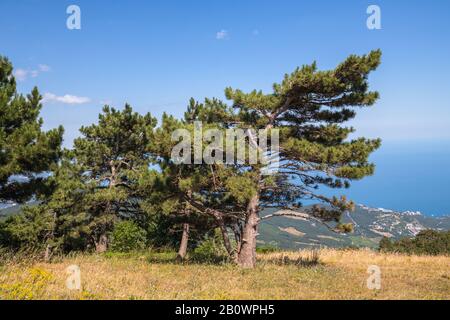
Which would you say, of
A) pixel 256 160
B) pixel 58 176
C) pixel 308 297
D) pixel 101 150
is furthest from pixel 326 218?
pixel 101 150

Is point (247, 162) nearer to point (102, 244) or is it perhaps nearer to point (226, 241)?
point (226, 241)

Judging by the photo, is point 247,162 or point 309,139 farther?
point 309,139

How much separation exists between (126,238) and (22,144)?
16.5m

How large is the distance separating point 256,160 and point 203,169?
2.23 meters

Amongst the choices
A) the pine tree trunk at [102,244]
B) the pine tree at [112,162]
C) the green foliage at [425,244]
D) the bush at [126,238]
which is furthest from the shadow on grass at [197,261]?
the green foliage at [425,244]

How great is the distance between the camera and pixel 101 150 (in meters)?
30.3

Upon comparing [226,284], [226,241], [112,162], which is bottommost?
[226,284]

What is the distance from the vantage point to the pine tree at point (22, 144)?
13.9 m

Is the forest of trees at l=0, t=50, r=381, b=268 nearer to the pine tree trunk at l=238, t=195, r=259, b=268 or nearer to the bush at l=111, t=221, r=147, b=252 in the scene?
the pine tree trunk at l=238, t=195, r=259, b=268

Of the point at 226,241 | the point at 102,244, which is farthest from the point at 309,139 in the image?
the point at 102,244

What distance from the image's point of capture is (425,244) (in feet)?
119

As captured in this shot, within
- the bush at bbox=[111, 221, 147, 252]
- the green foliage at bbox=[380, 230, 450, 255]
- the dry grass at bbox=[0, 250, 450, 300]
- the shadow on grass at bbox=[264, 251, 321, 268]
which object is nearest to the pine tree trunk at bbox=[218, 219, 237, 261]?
the dry grass at bbox=[0, 250, 450, 300]

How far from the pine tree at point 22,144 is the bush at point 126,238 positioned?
1357cm
